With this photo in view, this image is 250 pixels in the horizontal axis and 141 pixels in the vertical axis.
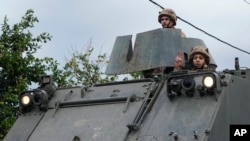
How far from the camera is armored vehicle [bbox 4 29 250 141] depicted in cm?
682

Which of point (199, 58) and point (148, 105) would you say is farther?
point (199, 58)

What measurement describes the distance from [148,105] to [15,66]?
10638 mm

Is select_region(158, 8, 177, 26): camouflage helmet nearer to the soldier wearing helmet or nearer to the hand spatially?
the soldier wearing helmet

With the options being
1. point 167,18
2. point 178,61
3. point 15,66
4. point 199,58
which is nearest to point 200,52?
point 199,58

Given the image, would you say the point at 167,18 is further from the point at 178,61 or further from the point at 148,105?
the point at 148,105

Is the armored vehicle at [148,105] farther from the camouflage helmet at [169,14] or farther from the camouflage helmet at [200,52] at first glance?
the camouflage helmet at [169,14]

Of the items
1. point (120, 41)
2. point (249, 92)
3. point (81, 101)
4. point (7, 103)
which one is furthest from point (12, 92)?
point (249, 92)

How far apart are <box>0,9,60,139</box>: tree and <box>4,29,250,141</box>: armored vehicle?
8.11 metres

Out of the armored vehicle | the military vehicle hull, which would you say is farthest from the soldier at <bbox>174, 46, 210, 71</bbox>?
the military vehicle hull

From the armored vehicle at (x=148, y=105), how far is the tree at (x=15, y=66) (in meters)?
8.11

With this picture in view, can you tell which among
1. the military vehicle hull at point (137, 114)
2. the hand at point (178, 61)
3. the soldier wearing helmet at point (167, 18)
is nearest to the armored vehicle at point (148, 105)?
the military vehicle hull at point (137, 114)

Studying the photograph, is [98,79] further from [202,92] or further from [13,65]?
[202,92]

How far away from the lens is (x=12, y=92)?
668 inches

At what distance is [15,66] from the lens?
57.1ft
